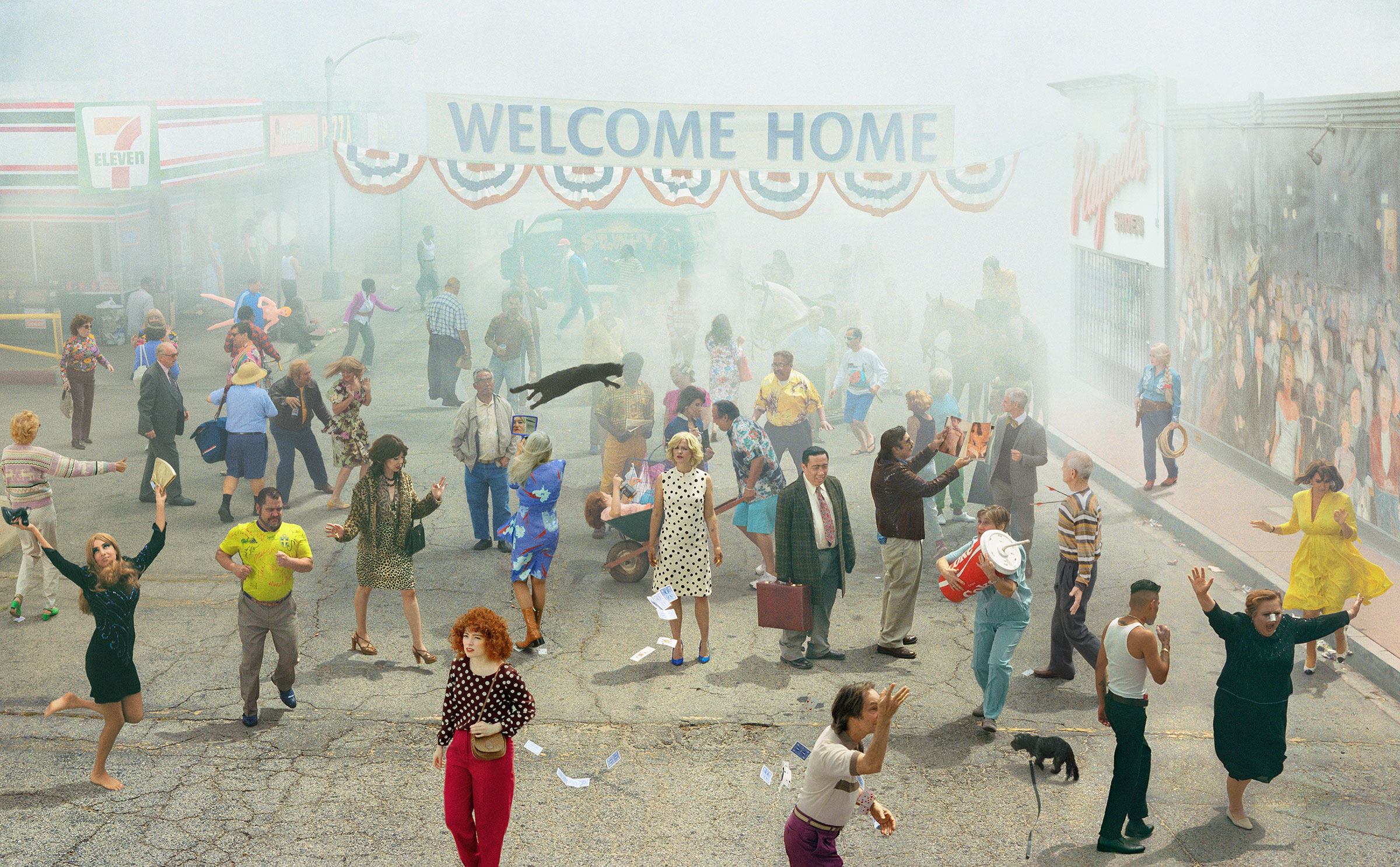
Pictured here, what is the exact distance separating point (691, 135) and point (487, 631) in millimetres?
10692

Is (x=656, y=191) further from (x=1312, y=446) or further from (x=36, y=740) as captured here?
(x=36, y=740)

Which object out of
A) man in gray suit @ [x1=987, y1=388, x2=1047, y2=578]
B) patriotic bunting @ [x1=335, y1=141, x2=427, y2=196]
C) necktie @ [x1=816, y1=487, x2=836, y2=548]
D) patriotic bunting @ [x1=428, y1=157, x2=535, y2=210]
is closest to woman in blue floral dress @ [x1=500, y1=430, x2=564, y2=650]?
necktie @ [x1=816, y1=487, x2=836, y2=548]

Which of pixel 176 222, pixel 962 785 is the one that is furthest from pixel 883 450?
pixel 176 222

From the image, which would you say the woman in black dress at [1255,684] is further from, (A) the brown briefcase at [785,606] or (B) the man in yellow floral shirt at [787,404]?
(B) the man in yellow floral shirt at [787,404]

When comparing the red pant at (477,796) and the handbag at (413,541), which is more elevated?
the handbag at (413,541)

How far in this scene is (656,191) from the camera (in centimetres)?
1564

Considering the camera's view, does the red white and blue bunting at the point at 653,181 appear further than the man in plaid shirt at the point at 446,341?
No

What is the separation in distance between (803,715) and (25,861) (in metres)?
4.19

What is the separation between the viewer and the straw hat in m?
11.0

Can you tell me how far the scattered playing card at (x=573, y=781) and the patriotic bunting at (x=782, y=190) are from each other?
9932mm

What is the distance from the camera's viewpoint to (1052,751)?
6590mm

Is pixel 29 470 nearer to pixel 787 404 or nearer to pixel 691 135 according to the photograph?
pixel 787 404

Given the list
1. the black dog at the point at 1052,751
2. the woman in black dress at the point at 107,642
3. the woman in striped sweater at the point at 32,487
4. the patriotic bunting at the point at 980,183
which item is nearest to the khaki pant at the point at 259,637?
the woman in black dress at the point at 107,642

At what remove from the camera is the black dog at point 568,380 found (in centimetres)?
909
